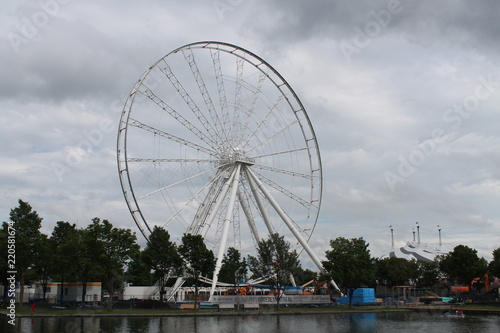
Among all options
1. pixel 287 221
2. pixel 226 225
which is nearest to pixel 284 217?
pixel 287 221

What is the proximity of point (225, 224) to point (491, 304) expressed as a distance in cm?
4818

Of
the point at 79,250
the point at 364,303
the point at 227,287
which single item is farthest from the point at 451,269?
the point at 79,250

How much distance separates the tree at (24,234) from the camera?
60.9 m

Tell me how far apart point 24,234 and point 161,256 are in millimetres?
18037

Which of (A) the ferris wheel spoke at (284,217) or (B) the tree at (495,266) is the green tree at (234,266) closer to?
(A) the ferris wheel spoke at (284,217)

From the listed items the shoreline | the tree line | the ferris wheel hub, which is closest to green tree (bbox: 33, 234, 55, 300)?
the tree line

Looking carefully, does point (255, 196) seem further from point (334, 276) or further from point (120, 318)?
point (120, 318)

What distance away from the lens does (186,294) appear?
241ft

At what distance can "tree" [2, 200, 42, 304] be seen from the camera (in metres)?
60.9

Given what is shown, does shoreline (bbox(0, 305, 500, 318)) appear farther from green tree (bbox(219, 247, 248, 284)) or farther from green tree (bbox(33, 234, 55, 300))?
green tree (bbox(219, 247, 248, 284))

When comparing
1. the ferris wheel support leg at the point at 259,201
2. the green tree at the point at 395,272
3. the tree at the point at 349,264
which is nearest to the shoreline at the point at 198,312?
the tree at the point at 349,264

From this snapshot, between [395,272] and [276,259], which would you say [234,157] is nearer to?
[276,259]

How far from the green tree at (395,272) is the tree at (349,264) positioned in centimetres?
4994

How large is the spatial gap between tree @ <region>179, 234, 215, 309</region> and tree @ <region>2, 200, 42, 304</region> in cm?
1898
